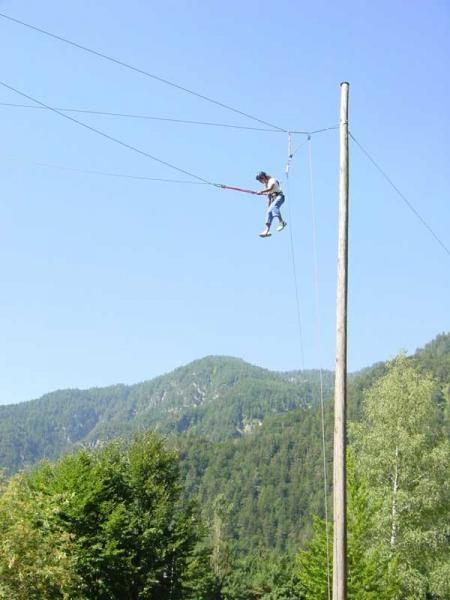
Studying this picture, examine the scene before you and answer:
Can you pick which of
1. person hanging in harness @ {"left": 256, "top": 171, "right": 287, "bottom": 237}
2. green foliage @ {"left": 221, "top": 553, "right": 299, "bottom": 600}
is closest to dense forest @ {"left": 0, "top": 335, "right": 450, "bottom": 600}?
person hanging in harness @ {"left": 256, "top": 171, "right": 287, "bottom": 237}

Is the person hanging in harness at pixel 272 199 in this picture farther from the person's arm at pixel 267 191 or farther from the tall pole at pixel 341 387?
the tall pole at pixel 341 387

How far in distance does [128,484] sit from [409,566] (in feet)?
49.4

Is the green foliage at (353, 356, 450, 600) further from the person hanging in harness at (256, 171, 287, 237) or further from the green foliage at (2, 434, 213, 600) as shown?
the person hanging in harness at (256, 171, 287, 237)

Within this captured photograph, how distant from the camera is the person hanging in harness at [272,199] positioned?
45.2 ft

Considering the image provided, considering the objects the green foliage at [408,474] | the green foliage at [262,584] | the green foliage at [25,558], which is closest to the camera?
the green foliage at [25,558]

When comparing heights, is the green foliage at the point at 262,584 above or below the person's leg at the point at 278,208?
below

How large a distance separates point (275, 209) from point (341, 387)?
445cm

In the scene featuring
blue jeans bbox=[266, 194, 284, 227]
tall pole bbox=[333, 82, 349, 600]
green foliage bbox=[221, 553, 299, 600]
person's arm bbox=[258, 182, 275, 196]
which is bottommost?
green foliage bbox=[221, 553, 299, 600]

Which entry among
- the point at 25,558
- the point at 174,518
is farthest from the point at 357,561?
the point at 174,518

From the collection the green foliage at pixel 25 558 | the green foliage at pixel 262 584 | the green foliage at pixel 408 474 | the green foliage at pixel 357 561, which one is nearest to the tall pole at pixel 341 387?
the green foliage at pixel 357 561

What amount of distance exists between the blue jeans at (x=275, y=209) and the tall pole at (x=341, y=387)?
2.33 metres

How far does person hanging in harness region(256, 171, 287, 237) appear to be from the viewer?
1378cm

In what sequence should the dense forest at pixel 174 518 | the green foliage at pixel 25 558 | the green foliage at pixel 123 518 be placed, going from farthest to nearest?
the green foliage at pixel 123 518
the dense forest at pixel 174 518
the green foliage at pixel 25 558

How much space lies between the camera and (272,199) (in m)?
14.0
